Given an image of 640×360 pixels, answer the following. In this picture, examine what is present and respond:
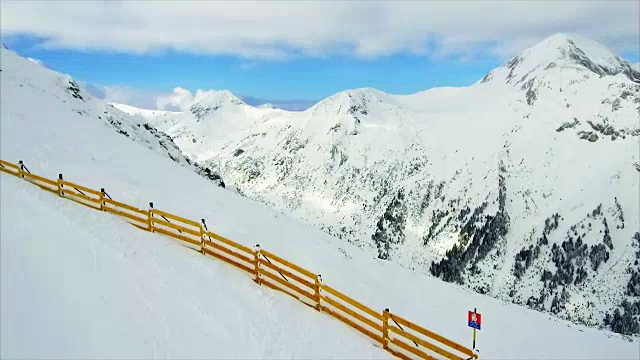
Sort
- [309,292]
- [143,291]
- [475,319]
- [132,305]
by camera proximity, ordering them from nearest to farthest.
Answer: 1. [132,305]
2. [143,291]
3. [475,319]
4. [309,292]

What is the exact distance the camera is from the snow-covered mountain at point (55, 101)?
144 ft

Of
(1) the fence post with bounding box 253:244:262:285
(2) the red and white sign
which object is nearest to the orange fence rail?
(1) the fence post with bounding box 253:244:262:285

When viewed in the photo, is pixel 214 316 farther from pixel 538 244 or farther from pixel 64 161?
pixel 538 244

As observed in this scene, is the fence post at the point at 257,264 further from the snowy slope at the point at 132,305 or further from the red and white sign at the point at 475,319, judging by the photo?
the red and white sign at the point at 475,319

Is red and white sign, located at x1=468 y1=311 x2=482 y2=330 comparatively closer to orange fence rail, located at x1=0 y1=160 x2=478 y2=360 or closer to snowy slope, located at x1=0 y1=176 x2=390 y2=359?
orange fence rail, located at x1=0 y1=160 x2=478 y2=360

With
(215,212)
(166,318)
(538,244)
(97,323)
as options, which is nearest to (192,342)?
(166,318)

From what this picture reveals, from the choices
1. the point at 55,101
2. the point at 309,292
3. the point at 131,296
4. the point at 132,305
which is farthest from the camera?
the point at 55,101

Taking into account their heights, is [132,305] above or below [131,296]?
below

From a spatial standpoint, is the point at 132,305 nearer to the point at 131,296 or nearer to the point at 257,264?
the point at 131,296

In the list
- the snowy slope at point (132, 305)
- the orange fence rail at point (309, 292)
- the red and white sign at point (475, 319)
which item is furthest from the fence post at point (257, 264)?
the red and white sign at point (475, 319)

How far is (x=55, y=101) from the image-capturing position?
162 feet

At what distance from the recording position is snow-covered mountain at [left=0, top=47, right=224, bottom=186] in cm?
4378

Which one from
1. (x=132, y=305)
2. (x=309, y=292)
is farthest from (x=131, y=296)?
(x=309, y=292)

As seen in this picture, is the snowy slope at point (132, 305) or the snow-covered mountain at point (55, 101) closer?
the snowy slope at point (132, 305)
